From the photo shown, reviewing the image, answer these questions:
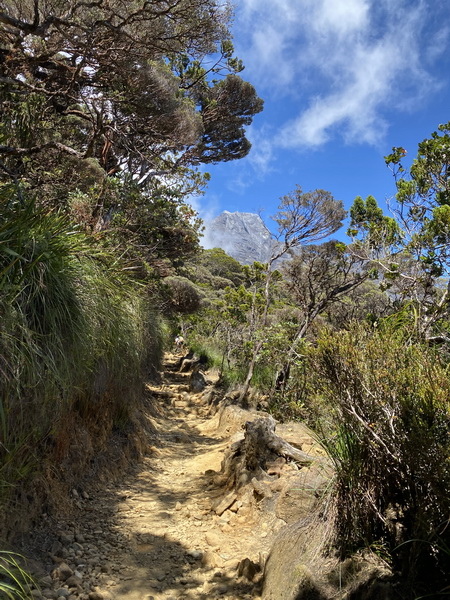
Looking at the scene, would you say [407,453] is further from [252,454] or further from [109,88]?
[109,88]

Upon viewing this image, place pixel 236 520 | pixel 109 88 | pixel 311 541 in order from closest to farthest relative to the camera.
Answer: pixel 311 541 → pixel 236 520 → pixel 109 88

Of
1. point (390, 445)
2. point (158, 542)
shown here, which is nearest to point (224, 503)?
point (158, 542)

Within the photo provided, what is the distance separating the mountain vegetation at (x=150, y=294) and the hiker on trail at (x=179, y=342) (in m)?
9.81

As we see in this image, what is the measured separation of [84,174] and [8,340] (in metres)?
5.27

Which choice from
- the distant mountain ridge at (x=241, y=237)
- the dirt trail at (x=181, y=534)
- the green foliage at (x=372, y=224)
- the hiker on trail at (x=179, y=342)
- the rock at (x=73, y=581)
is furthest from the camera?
the hiker on trail at (x=179, y=342)

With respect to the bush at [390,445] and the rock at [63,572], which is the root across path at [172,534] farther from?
the bush at [390,445]

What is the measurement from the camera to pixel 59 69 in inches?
221

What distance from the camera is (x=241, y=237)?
83.4 meters

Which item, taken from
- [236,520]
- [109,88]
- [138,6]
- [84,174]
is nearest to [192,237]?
[84,174]

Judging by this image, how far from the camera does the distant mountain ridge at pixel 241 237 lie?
1032 cm

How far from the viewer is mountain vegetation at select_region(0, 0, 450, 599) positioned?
2.19m

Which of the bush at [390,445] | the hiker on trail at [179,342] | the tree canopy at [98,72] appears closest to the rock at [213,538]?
the bush at [390,445]

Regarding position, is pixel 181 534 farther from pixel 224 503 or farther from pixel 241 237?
pixel 241 237

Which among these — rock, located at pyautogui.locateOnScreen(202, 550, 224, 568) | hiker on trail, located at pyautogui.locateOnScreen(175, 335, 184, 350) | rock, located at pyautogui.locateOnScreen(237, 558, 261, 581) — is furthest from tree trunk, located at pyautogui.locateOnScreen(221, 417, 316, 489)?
hiker on trail, located at pyautogui.locateOnScreen(175, 335, 184, 350)
